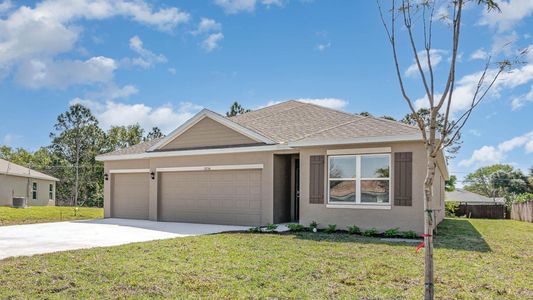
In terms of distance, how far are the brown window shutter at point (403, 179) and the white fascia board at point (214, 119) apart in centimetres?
398

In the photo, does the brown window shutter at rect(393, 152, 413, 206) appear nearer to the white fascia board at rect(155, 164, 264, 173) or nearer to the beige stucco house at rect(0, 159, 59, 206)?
the white fascia board at rect(155, 164, 264, 173)

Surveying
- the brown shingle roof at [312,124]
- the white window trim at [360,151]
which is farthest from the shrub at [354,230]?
the brown shingle roof at [312,124]

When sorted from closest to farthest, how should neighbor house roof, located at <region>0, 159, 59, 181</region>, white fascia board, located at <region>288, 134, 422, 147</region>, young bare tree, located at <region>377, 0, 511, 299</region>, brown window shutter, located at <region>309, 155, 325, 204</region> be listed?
young bare tree, located at <region>377, 0, 511, 299</region> → white fascia board, located at <region>288, 134, 422, 147</region> → brown window shutter, located at <region>309, 155, 325, 204</region> → neighbor house roof, located at <region>0, 159, 59, 181</region>

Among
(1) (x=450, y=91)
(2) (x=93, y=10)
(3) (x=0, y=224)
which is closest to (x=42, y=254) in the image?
(1) (x=450, y=91)

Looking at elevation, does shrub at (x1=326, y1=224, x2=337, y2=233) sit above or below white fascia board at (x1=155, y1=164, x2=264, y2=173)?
below

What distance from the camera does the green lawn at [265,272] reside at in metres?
5.16

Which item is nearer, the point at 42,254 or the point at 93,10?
the point at 42,254

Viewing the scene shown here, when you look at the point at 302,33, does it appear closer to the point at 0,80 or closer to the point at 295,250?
the point at 295,250

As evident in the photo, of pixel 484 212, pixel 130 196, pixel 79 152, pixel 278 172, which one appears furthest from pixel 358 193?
pixel 79 152

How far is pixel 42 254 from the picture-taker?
7.67 m

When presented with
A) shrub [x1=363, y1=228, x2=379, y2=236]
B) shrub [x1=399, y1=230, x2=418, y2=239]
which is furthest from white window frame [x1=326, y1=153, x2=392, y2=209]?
shrub [x1=399, y1=230, x2=418, y2=239]

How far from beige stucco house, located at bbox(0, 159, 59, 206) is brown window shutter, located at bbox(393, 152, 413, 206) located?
2440 cm

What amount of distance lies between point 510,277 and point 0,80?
27.7 meters

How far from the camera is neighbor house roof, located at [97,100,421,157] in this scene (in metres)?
11.4
